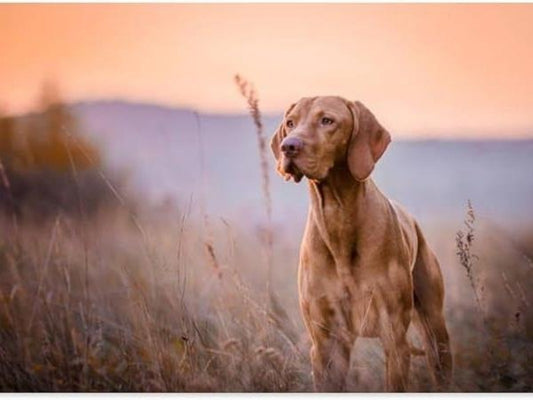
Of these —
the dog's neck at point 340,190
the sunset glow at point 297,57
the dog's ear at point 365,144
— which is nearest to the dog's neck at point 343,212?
the dog's neck at point 340,190

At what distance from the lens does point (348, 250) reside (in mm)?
6246

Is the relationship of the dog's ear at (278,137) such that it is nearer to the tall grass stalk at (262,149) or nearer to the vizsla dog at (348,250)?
the vizsla dog at (348,250)

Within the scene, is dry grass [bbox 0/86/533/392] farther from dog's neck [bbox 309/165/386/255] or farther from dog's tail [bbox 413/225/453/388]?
dog's neck [bbox 309/165/386/255]

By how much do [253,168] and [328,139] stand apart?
0.80 m

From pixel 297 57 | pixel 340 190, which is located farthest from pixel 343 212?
pixel 297 57

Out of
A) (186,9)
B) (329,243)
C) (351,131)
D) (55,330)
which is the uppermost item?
(186,9)

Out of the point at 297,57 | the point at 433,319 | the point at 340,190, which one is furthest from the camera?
the point at 297,57

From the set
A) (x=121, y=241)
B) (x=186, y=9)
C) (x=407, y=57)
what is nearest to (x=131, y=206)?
(x=121, y=241)

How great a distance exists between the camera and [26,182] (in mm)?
6816

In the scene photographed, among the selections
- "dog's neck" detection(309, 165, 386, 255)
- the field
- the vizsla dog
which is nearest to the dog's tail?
the field

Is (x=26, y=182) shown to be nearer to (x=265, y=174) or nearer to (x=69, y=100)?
(x=69, y=100)

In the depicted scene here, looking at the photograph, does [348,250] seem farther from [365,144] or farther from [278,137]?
[278,137]

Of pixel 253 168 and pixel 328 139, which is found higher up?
pixel 328 139

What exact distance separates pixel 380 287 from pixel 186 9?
1911 millimetres
